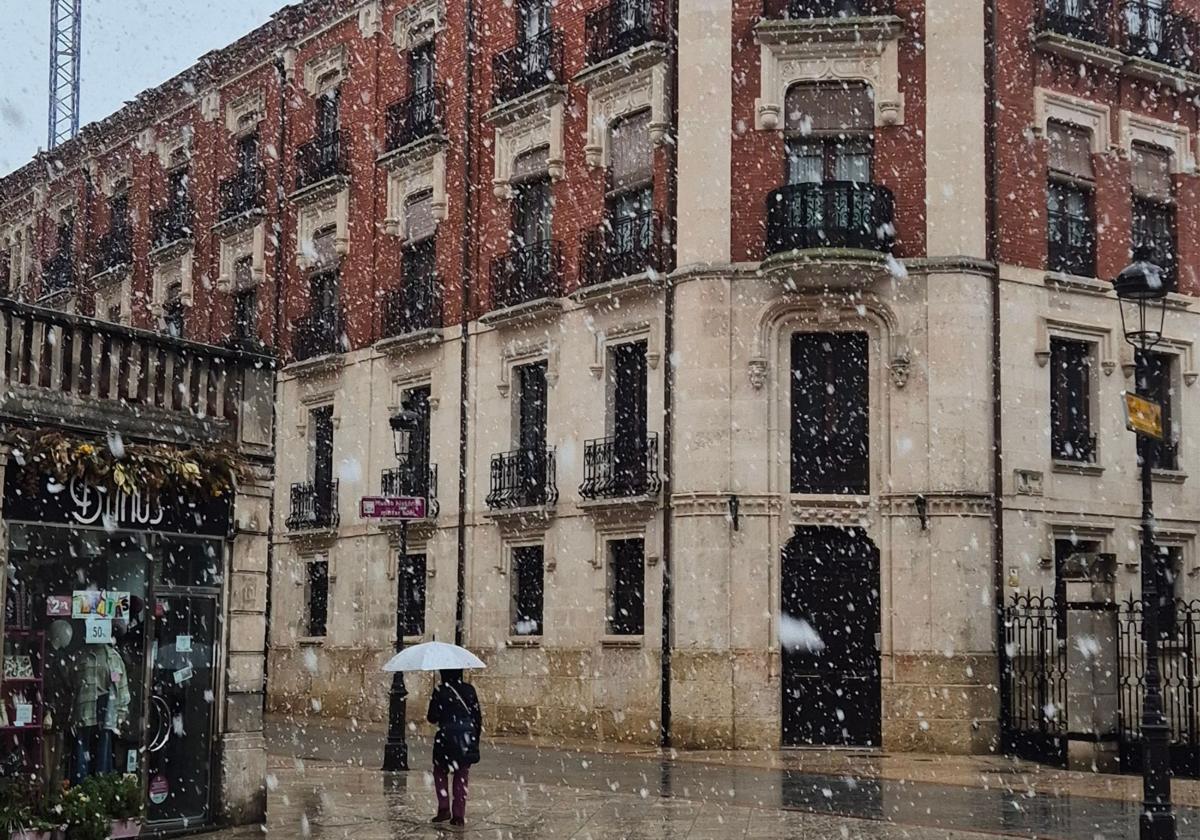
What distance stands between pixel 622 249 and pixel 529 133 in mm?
3849

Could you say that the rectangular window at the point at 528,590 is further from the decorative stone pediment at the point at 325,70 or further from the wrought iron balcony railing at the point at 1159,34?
the wrought iron balcony railing at the point at 1159,34

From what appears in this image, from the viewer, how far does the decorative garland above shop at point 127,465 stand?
11992 millimetres

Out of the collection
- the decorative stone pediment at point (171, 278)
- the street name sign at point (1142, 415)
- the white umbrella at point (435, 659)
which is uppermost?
the decorative stone pediment at point (171, 278)

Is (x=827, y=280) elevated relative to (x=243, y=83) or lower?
lower

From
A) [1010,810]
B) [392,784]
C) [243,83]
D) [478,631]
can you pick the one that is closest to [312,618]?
[478,631]

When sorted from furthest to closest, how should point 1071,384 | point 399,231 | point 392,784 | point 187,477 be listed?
point 399,231, point 1071,384, point 392,784, point 187,477

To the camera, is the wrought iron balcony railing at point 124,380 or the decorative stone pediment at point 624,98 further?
the decorative stone pediment at point 624,98

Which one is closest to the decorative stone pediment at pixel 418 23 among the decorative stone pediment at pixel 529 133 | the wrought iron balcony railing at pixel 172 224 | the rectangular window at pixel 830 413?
the decorative stone pediment at pixel 529 133

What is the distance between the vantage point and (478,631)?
29.4 m

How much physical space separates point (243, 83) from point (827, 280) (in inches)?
786

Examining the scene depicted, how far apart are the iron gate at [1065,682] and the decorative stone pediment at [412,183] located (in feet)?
46.1

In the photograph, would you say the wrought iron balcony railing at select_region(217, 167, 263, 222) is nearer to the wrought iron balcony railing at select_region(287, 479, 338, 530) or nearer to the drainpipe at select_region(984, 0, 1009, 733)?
the wrought iron balcony railing at select_region(287, 479, 338, 530)

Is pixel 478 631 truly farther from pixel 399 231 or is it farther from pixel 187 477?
pixel 187 477

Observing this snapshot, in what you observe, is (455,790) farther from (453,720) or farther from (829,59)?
(829,59)
